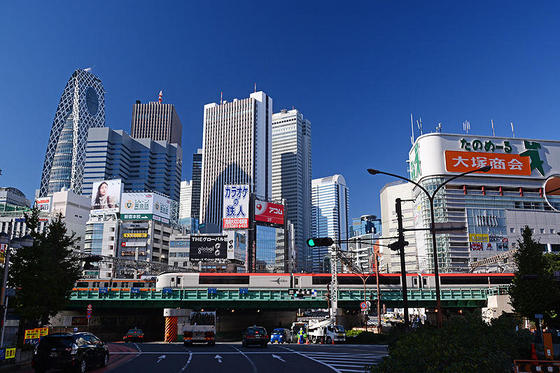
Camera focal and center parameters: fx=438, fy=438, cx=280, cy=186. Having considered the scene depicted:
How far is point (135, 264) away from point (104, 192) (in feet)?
223

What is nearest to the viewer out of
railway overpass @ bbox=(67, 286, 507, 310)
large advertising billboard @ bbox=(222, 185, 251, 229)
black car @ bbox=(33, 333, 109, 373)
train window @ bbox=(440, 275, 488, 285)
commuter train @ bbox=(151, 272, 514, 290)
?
black car @ bbox=(33, 333, 109, 373)

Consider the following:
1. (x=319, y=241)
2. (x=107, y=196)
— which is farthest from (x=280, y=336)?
(x=107, y=196)

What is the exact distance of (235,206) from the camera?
144125 millimetres

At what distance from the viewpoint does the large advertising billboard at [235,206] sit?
142m

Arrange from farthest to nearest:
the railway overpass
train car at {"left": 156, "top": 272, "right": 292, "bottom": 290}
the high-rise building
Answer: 1. the high-rise building
2. train car at {"left": 156, "top": 272, "right": 292, "bottom": 290}
3. the railway overpass

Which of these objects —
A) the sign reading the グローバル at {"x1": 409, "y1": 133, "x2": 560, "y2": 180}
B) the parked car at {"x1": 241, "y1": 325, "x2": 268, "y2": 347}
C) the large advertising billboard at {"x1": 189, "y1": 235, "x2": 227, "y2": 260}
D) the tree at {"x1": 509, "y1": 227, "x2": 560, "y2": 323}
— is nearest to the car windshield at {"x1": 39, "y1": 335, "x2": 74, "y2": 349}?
the parked car at {"x1": 241, "y1": 325, "x2": 268, "y2": 347}

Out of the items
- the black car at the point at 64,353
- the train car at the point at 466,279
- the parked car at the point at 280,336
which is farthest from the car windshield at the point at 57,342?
the train car at the point at 466,279

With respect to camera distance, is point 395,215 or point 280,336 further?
point 395,215

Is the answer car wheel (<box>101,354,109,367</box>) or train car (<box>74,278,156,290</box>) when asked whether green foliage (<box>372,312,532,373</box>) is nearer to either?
car wheel (<box>101,354,109,367</box>)

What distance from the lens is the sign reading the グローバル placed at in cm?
11750

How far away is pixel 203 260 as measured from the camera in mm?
115500

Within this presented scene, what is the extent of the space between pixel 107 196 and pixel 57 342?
13643 centimetres

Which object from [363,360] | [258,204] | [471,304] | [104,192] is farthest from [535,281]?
[104,192]

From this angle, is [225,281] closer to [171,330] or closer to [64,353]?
[171,330]
